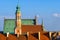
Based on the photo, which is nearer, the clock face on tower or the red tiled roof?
the red tiled roof

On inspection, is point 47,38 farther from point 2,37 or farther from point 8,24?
point 8,24

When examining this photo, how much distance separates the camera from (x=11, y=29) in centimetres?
8588

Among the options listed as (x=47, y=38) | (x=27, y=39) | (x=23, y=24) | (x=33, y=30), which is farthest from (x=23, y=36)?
(x=23, y=24)

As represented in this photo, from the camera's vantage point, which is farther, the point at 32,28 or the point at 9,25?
the point at 9,25

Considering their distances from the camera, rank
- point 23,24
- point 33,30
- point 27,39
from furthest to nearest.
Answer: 1. point 23,24
2. point 33,30
3. point 27,39

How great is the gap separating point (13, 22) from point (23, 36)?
18.1 meters

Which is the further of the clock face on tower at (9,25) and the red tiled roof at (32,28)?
the clock face on tower at (9,25)

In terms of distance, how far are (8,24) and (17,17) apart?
5811 millimetres

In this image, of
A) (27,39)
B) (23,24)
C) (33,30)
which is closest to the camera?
(27,39)

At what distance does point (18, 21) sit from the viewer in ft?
268

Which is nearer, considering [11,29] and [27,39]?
[27,39]

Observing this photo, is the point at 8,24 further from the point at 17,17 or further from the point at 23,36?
the point at 23,36

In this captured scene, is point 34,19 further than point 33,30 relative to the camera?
Yes


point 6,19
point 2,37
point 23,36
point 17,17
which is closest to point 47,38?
point 23,36
